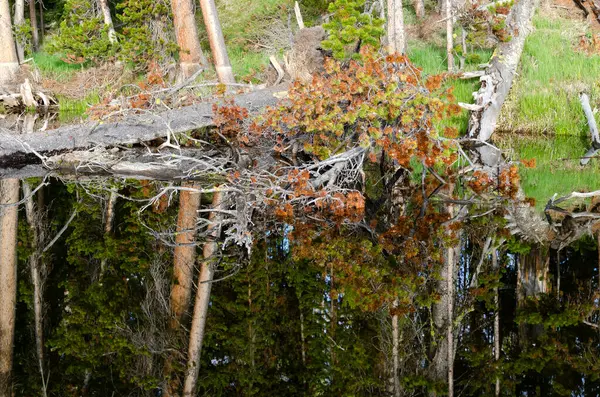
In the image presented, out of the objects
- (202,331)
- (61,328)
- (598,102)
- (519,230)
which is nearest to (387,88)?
(519,230)

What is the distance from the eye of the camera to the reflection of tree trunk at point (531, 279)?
619 cm

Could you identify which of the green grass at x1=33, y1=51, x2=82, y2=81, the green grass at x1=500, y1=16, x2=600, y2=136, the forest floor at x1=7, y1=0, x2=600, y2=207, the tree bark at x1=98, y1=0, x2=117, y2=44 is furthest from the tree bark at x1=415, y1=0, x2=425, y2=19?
the green grass at x1=33, y1=51, x2=82, y2=81

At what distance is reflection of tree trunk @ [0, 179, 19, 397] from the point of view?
248 inches

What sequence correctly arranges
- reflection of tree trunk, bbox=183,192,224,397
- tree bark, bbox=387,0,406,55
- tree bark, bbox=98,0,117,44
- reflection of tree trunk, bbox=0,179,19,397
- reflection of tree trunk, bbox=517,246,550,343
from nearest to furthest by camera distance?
1. reflection of tree trunk, bbox=183,192,224,397
2. reflection of tree trunk, bbox=517,246,550,343
3. reflection of tree trunk, bbox=0,179,19,397
4. tree bark, bbox=387,0,406,55
5. tree bark, bbox=98,0,117,44

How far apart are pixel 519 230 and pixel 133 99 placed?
609 centimetres

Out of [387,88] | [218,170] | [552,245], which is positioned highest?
[387,88]

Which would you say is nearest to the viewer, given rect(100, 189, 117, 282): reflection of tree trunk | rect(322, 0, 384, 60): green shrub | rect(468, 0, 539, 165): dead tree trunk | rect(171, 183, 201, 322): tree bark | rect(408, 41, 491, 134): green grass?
rect(171, 183, 201, 322): tree bark

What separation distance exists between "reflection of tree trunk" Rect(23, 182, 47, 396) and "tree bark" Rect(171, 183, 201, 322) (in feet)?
3.71

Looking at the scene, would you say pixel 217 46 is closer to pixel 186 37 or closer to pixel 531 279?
pixel 186 37

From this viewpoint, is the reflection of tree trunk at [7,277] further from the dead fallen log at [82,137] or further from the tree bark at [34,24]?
the tree bark at [34,24]

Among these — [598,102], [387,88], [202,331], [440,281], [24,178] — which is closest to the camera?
[202,331]

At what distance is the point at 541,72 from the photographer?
527 inches

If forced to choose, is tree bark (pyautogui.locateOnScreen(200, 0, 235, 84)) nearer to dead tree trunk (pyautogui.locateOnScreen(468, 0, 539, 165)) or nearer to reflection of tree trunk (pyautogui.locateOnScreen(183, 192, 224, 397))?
dead tree trunk (pyautogui.locateOnScreen(468, 0, 539, 165))

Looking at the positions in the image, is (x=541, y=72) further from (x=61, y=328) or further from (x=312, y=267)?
(x=61, y=328)
